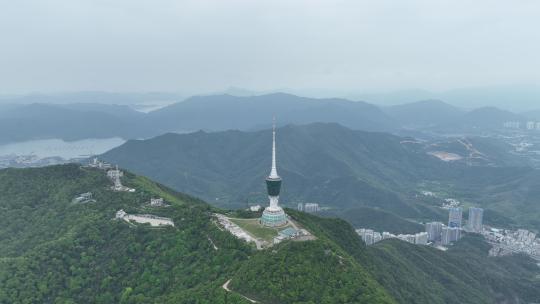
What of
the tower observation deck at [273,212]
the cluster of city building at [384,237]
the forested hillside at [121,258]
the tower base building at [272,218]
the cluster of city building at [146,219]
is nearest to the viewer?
the forested hillside at [121,258]

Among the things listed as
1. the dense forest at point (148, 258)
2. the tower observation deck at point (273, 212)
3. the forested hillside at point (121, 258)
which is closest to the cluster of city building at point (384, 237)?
the dense forest at point (148, 258)

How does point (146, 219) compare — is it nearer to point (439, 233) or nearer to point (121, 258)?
point (121, 258)

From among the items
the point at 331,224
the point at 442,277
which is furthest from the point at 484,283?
the point at 331,224

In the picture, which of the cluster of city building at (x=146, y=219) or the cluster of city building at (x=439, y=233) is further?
the cluster of city building at (x=439, y=233)

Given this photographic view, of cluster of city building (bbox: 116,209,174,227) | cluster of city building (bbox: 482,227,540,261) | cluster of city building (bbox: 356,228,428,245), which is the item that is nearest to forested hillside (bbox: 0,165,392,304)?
cluster of city building (bbox: 116,209,174,227)

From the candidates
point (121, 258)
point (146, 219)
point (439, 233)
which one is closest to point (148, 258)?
point (121, 258)

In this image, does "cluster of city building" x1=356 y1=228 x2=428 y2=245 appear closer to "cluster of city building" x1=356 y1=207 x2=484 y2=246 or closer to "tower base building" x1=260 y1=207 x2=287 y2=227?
"cluster of city building" x1=356 y1=207 x2=484 y2=246

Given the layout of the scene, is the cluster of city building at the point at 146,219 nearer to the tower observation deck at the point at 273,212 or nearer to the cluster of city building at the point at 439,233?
the tower observation deck at the point at 273,212
